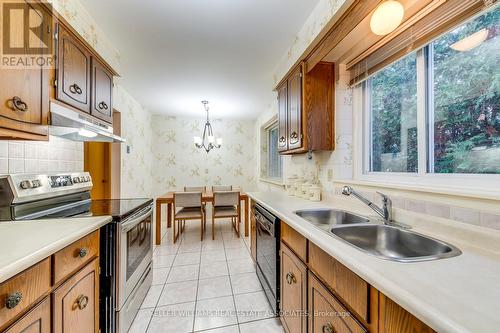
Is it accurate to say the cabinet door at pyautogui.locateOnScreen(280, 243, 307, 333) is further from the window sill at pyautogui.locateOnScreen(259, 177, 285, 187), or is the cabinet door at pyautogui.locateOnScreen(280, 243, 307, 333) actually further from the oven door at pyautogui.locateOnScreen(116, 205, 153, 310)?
the window sill at pyautogui.locateOnScreen(259, 177, 285, 187)

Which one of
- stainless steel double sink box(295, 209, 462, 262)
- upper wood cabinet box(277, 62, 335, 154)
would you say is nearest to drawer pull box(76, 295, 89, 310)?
stainless steel double sink box(295, 209, 462, 262)

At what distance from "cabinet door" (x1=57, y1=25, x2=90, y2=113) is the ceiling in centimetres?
39

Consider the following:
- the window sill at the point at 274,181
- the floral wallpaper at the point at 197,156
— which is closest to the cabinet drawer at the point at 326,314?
the window sill at the point at 274,181

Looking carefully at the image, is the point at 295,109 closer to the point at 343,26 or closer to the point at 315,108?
the point at 315,108

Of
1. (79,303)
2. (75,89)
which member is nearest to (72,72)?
(75,89)

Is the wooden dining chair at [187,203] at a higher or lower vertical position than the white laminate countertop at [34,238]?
lower

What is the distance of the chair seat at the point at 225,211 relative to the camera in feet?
11.4

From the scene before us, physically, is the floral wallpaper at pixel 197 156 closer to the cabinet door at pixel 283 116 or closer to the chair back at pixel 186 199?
the chair back at pixel 186 199


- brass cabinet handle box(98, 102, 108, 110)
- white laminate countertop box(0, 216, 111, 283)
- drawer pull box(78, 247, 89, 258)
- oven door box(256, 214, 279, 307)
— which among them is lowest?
oven door box(256, 214, 279, 307)

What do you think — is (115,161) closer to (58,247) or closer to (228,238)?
(228,238)

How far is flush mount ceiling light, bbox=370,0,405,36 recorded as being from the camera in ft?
3.47

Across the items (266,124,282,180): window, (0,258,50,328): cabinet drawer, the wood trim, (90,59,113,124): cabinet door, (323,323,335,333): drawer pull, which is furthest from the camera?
(266,124,282,180): window

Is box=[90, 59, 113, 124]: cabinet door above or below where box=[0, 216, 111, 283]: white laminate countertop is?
above

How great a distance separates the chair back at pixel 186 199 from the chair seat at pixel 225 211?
1.28 ft
